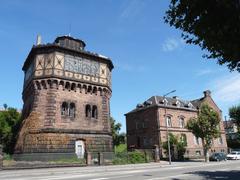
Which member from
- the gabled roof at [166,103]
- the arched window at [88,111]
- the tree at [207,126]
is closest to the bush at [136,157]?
the arched window at [88,111]

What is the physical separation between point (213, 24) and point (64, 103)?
78.0 feet

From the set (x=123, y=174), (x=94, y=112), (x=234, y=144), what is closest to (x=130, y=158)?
(x=94, y=112)

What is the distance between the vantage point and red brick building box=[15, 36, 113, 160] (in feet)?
96.2

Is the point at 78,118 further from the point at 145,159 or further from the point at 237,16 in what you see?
the point at 237,16

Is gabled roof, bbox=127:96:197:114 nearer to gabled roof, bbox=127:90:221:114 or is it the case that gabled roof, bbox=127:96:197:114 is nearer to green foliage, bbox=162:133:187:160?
gabled roof, bbox=127:90:221:114

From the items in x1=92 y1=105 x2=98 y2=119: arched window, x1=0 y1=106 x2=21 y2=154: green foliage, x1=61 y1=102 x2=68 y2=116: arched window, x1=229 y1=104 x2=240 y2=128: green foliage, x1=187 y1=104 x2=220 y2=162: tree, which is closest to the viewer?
x1=61 y1=102 x2=68 y2=116: arched window

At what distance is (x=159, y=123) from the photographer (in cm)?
4491

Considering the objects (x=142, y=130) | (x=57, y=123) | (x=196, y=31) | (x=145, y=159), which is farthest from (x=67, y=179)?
(x=142, y=130)

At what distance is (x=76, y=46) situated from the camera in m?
36.8

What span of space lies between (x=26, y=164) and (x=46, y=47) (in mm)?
15040

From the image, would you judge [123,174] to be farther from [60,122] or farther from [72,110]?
[72,110]

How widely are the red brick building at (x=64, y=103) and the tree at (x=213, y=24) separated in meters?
21.4

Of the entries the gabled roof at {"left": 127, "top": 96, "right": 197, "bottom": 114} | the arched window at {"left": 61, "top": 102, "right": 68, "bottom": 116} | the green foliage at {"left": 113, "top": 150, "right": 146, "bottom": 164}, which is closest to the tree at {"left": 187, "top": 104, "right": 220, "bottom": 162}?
the gabled roof at {"left": 127, "top": 96, "right": 197, "bottom": 114}

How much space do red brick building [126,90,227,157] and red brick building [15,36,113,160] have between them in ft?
43.8
